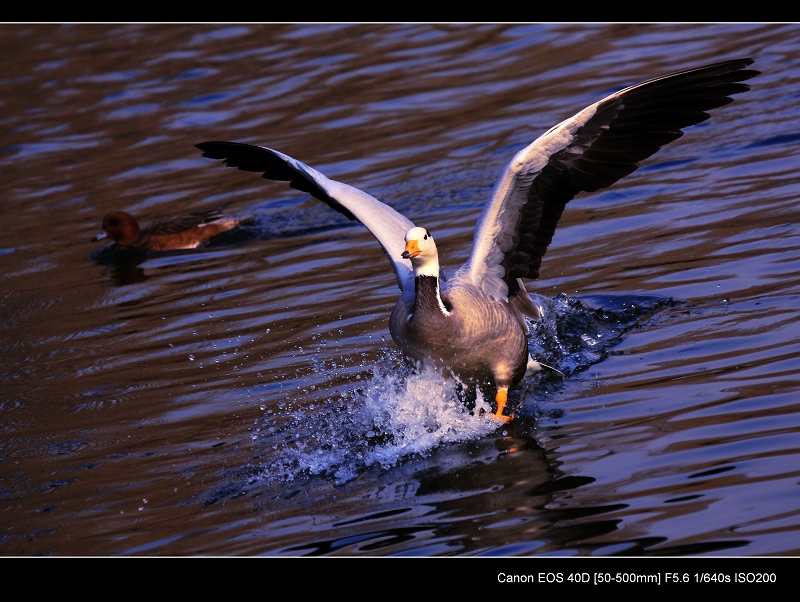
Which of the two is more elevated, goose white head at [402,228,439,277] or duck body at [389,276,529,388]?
goose white head at [402,228,439,277]

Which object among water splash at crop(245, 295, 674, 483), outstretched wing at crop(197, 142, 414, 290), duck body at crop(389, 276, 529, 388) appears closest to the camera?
water splash at crop(245, 295, 674, 483)

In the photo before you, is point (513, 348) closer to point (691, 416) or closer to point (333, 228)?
point (691, 416)

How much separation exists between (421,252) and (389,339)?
1.88 metres

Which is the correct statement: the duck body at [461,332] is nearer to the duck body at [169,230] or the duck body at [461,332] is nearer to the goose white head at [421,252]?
the goose white head at [421,252]

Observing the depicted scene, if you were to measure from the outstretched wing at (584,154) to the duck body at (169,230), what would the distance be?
4727mm

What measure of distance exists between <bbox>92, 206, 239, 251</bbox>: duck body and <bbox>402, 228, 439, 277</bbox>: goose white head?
5.11 meters

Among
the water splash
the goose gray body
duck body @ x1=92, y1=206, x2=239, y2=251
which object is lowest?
the water splash

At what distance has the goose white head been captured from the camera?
6086 millimetres

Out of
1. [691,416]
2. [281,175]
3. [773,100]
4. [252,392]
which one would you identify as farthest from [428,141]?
[691,416]

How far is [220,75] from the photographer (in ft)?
57.4

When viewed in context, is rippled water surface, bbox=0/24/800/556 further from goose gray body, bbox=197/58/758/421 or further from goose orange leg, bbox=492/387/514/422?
goose gray body, bbox=197/58/758/421

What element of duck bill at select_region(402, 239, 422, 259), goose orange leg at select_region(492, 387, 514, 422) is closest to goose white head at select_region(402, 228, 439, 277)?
duck bill at select_region(402, 239, 422, 259)

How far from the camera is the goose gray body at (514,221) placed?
6.30 m

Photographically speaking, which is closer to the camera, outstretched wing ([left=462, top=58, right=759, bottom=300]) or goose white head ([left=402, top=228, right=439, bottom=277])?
goose white head ([left=402, top=228, right=439, bottom=277])
